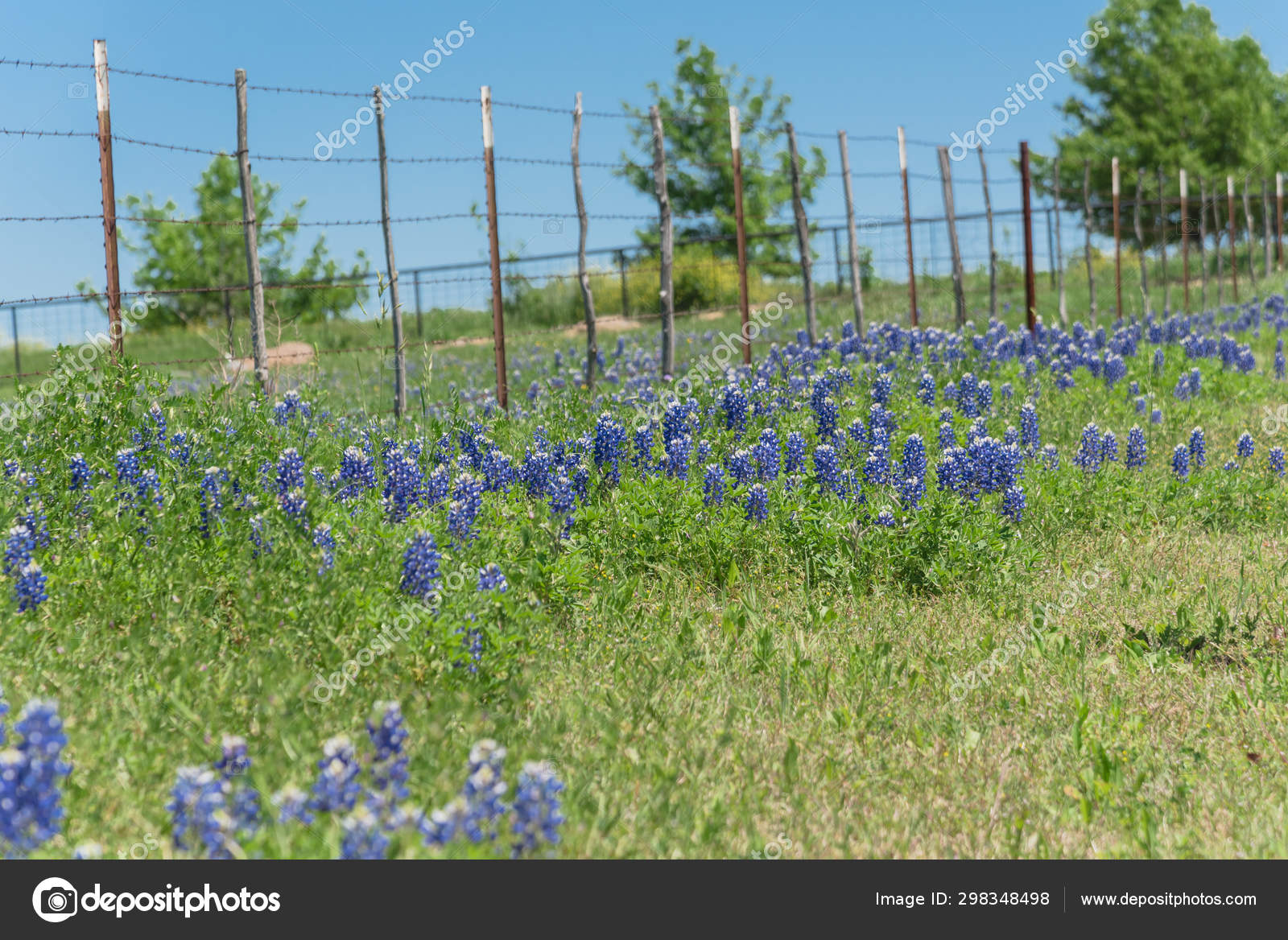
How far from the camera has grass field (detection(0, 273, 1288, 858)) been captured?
2.82 m

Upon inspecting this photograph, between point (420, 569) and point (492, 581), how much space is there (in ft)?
0.92

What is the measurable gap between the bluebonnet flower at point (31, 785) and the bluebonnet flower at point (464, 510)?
1.89 meters

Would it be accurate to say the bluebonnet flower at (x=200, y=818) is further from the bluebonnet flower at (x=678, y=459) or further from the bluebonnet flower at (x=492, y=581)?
the bluebonnet flower at (x=678, y=459)

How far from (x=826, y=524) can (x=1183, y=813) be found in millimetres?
2093

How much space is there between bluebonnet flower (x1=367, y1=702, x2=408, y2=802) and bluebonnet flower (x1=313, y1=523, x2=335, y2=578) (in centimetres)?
106

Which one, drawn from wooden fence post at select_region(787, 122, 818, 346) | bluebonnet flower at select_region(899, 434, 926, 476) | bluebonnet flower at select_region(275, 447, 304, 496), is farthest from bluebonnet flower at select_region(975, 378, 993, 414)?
bluebonnet flower at select_region(275, 447, 304, 496)

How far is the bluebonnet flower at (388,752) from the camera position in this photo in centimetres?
250

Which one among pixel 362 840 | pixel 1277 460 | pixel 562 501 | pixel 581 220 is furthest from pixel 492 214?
pixel 362 840

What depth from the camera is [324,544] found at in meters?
3.76

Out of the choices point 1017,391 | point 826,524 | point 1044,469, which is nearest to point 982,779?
point 826,524

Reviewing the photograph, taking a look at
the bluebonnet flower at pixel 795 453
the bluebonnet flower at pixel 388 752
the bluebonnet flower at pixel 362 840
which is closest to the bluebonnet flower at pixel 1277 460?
the bluebonnet flower at pixel 795 453

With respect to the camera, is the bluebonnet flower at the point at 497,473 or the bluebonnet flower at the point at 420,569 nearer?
the bluebonnet flower at the point at 420,569

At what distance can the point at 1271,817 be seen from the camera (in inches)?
115
